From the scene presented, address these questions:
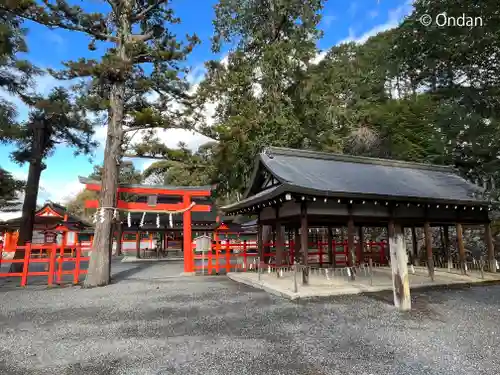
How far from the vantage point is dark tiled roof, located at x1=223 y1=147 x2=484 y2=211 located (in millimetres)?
8922

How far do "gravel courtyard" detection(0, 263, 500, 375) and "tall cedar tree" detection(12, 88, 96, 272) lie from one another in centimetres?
670

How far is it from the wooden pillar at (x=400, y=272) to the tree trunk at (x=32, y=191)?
46.9ft

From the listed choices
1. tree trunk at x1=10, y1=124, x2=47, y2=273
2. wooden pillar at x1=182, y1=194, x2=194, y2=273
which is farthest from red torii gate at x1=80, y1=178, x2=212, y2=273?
tree trunk at x1=10, y1=124, x2=47, y2=273

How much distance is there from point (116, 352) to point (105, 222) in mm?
6635

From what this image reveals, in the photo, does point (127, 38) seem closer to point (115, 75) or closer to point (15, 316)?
point (115, 75)

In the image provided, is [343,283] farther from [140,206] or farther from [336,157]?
[140,206]

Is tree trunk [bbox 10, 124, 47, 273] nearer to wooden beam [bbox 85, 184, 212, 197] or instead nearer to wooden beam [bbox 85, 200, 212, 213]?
wooden beam [bbox 85, 200, 212, 213]

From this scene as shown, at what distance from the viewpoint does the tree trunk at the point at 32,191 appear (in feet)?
43.3

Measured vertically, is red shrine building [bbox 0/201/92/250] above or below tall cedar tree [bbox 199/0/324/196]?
below

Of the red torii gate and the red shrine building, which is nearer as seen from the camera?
the red torii gate

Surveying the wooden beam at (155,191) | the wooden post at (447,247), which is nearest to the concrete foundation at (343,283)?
the wooden post at (447,247)

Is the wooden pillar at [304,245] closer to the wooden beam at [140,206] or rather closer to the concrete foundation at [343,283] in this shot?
the concrete foundation at [343,283]

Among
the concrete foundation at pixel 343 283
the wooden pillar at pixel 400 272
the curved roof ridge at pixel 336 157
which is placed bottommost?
the concrete foundation at pixel 343 283

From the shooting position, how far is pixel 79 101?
410 inches
